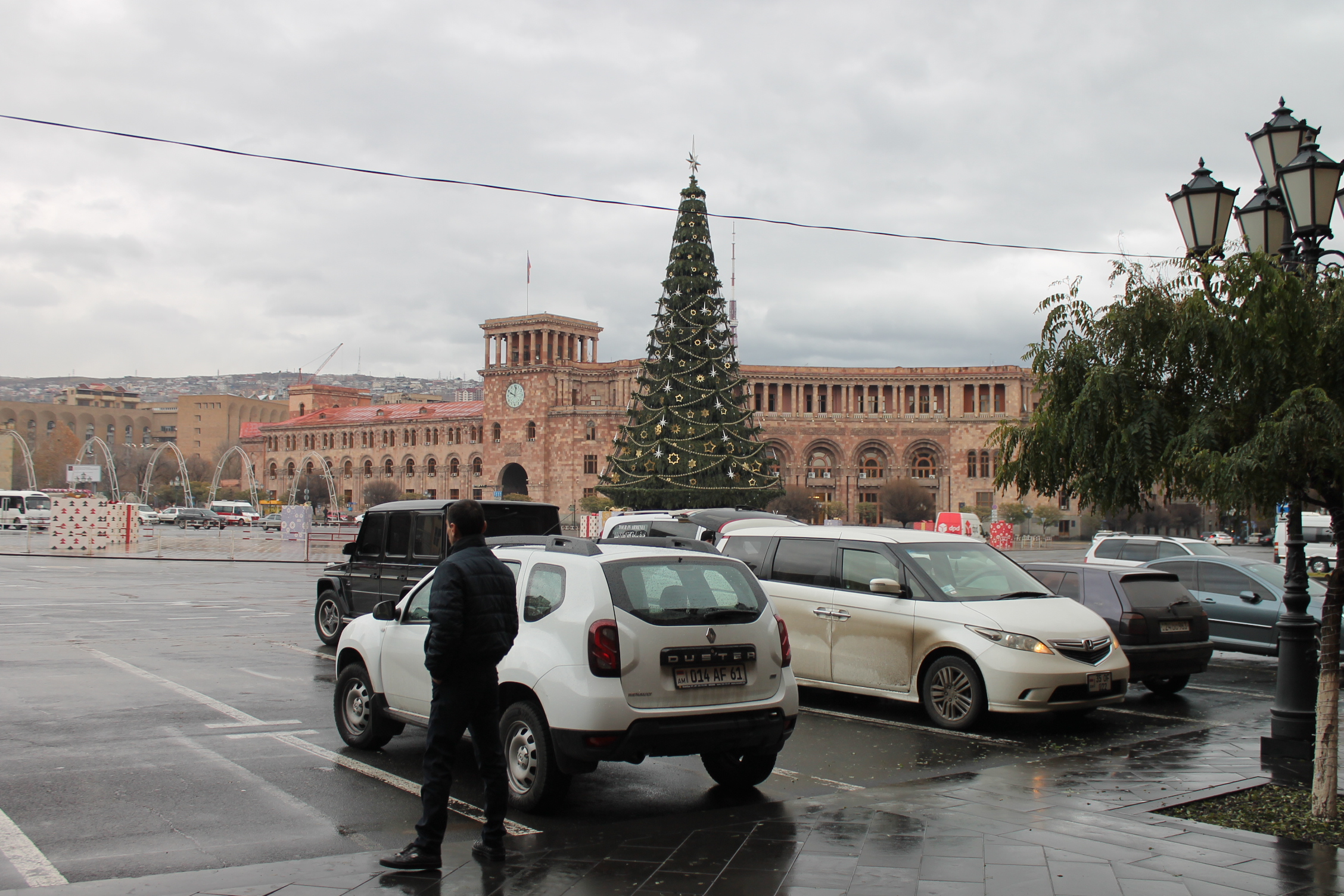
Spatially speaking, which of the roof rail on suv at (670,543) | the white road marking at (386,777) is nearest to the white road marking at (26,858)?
the white road marking at (386,777)

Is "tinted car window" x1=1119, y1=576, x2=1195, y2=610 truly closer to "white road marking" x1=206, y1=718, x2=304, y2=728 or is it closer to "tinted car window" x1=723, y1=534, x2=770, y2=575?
"tinted car window" x1=723, y1=534, x2=770, y2=575

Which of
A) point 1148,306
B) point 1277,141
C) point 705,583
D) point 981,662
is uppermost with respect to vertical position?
point 1277,141

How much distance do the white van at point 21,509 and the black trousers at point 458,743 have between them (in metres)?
69.6

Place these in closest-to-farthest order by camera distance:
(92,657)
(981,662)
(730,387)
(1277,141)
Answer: (1277,141), (981,662), (92,657), (730,387)

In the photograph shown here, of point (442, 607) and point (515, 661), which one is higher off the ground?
point (442, 607)

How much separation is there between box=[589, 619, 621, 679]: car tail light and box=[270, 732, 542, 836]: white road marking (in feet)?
3.23

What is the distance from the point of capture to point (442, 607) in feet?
17.8

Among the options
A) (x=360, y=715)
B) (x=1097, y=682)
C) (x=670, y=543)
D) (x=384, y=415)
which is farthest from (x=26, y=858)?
(x=384, y=415)

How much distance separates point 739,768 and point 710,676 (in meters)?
1.01

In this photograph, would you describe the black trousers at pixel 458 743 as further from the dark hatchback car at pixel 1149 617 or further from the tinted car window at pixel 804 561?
the dark hatchback car at pixel 1149 617

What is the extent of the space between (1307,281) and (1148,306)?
918 mm

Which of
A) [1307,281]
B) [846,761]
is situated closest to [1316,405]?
[1307,281]

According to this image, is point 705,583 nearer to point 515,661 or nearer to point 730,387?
point 515,661

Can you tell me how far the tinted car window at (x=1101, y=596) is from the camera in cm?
1125
